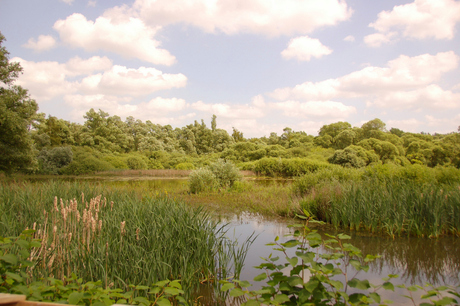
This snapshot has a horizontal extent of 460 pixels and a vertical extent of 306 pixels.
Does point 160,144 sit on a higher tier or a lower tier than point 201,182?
higher

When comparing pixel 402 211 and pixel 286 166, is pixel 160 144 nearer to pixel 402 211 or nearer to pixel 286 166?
pixel 286 166

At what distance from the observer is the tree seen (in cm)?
1087

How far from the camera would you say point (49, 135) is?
29.4 meters

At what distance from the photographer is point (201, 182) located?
1193cm

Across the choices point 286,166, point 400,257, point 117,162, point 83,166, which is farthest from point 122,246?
point 117,162

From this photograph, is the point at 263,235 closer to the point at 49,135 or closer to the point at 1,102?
the point at 1,102

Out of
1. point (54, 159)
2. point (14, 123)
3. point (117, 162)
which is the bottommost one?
point (117, 162)

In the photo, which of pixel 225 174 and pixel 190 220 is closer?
pixel 190 220

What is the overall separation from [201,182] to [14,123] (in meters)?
7.40

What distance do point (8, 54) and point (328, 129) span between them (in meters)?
33.6

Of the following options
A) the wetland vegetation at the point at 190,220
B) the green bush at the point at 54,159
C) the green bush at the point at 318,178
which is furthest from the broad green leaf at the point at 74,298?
the green bush at the point at 54,159

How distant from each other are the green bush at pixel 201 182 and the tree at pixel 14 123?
6.92 metres

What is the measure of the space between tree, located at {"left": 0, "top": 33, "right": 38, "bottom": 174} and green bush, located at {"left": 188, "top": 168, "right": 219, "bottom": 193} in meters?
6.92

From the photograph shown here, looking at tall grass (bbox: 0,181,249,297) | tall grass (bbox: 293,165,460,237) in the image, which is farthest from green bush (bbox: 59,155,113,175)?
tall grass (bbox: 293,165,460,237)
